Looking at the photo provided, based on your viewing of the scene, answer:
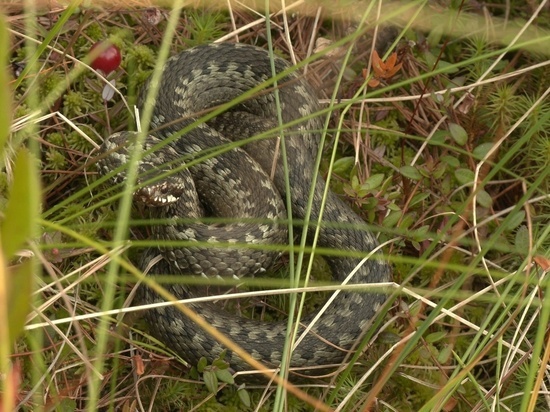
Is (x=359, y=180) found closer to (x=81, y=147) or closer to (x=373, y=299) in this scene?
(x=373, y=299)

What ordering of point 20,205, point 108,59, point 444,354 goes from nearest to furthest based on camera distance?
1. point 20,205
2. point 444,354
3. point 108,59

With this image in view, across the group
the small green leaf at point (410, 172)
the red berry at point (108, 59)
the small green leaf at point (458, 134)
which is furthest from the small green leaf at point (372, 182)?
the red berry at point (108, 59)

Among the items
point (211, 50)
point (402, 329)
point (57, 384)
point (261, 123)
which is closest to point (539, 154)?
point (402, 329)

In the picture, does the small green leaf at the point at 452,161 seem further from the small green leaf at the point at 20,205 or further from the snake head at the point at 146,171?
the small green leaf at the point at 20,205

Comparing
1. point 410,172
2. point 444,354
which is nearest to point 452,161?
point 410,172

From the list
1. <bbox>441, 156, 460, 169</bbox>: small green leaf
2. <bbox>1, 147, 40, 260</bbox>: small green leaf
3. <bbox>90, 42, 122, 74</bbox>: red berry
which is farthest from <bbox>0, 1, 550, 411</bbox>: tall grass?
<bbox>1, 147, 40, 260</bbox>: small green leaf

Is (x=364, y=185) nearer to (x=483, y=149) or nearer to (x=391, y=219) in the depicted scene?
(x=391, y=219)
